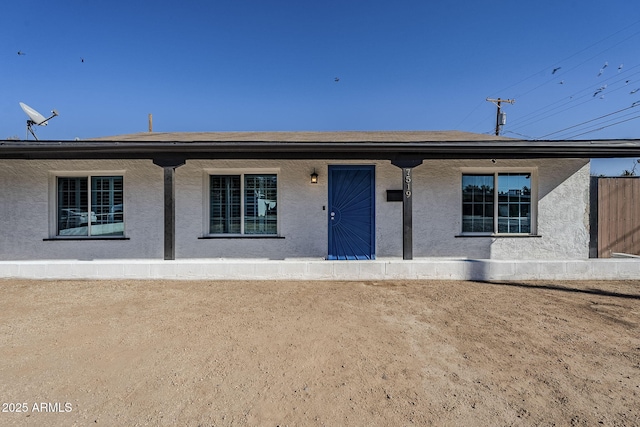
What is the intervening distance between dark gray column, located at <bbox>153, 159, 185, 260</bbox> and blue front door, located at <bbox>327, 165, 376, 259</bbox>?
324 cm

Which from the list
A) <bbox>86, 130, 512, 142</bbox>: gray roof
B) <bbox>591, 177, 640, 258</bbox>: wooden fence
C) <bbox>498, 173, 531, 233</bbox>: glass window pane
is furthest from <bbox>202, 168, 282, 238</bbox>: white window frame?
<bbox>591, 177, 640, 258</bbox>: wooden fence

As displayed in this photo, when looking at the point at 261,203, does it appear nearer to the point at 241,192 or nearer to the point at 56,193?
the point at 241,192

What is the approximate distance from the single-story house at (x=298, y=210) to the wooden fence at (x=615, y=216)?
813 mm

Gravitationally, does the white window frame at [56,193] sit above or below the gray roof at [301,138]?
below

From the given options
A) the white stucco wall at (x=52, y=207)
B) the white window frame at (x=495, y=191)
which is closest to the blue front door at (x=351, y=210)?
the white window frame at (x=495, y=191)

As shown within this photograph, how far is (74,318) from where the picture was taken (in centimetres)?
367

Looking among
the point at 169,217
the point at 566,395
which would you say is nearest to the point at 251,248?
the point at 169,217

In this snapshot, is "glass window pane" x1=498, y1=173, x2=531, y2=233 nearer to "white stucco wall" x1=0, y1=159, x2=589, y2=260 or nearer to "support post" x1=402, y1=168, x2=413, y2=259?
"white stucco wall" x1=0, y1=159, x2=589, y2=260

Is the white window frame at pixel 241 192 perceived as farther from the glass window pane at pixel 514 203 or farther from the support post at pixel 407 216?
the glass window pane at pixel 514 203

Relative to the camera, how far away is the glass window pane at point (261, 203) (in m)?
6.52

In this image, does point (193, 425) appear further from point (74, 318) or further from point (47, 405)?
point (74, 318)

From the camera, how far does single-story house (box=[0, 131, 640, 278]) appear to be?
20.5 feet

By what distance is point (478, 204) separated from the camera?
6527mm

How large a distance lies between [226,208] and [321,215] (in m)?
2.19
